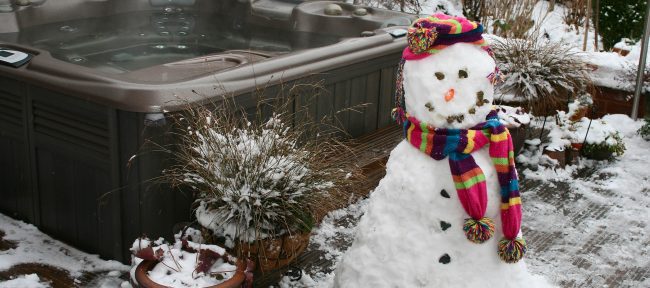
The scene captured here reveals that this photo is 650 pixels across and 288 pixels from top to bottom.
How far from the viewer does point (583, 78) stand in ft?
18.7

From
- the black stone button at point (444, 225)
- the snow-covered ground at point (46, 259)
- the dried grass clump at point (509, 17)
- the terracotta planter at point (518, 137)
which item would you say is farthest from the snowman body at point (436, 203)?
the dried grass clump at point (509, 17)

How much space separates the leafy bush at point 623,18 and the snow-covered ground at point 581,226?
1.89 meters

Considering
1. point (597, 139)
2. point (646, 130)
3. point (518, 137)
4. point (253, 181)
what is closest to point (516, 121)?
point (518, 137)

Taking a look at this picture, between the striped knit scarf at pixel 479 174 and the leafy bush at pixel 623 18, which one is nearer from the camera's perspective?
the striped knit scarf at pixel 479 174

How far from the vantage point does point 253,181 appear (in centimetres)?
341

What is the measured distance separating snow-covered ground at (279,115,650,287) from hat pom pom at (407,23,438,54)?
51.7 inches

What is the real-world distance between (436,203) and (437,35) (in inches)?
23.9

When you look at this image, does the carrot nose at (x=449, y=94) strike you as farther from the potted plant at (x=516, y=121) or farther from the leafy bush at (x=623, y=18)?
the leafy bush at (x=623, y=18)

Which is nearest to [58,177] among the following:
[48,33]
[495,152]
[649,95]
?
[495,152]

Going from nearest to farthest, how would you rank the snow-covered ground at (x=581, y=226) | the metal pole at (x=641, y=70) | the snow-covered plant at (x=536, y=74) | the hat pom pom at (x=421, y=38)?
1. the hat pom pom at (x=421, y=38)
2. the snow-covered ground at (x=581, y=226)
3. the snow-covered plant at (x=536, y=74)
4. the metal pole at (x=641, y=70)

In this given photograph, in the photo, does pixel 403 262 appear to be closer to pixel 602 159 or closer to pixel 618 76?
pixel 602 159

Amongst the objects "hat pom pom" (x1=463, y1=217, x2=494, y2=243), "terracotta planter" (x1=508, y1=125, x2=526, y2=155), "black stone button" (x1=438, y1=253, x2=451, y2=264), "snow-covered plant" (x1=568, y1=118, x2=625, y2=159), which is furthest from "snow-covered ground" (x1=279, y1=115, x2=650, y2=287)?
"hat pom pom" (x1=463, y1=217, x2=494, y2=243)

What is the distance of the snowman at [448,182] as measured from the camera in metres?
3.03

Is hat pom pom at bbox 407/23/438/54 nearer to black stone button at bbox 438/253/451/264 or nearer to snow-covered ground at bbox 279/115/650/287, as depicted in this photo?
black stone button at bbox 438/253/451/264
